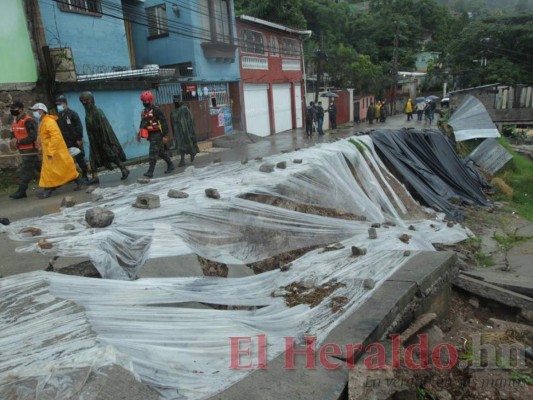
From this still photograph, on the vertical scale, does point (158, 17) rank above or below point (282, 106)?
above

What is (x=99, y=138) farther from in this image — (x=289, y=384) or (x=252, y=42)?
(x=252, y=42)

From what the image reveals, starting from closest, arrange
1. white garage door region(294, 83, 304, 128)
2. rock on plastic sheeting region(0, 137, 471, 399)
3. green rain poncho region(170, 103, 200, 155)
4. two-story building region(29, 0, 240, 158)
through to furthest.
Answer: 1. rock on plastic sheeting region(0, 137, 471, 399)
2. green rain poncho region(170, 103, 200, 155)
3. two-story building region(29, 0, 240, 158)
4. white garage door region(294, 83, 304, 128)

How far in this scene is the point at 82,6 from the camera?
944 cm

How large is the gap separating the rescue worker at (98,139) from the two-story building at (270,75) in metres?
9.41

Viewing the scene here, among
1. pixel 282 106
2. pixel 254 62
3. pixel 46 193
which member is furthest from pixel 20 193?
pixel 282 106

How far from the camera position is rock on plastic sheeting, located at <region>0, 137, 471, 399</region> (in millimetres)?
1974

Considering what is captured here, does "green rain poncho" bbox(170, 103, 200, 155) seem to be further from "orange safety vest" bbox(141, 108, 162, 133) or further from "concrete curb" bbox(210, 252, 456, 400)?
"concrete curb" bbox(210, 252, 456, 400)

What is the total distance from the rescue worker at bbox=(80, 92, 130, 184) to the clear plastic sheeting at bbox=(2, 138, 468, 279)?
3.26ft

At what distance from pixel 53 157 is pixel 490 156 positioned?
11807 millimetres

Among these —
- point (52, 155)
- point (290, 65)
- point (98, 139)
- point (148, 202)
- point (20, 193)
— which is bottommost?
point (20, 193)

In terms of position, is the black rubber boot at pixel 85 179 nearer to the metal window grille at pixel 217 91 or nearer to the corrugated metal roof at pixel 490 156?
the metal window grille at pixel 217 91

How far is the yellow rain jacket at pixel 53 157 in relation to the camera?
5.80m

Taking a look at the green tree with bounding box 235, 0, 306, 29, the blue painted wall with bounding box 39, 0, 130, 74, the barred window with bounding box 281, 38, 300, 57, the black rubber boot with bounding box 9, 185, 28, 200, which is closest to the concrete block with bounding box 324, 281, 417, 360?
the black rubber boot with bounding box 9, 185, 28, 200

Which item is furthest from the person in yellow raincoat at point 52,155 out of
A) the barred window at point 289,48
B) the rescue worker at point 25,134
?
the barred window at point 289,48
